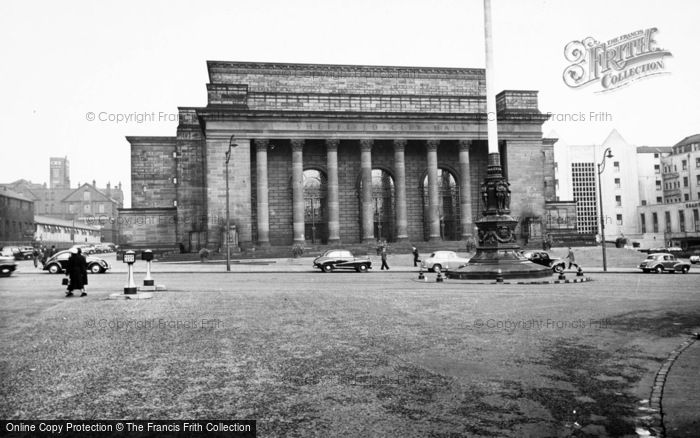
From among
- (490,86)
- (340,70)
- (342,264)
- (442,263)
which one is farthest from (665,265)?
(340,70)

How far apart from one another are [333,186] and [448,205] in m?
13.4

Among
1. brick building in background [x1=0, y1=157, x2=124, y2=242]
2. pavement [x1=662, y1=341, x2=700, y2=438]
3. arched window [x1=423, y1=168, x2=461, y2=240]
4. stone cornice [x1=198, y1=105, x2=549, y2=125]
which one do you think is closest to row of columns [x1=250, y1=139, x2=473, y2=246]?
stone cornice [x1=198, y1=105, x2=549, y2=125]

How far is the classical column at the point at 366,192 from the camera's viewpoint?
48.5m

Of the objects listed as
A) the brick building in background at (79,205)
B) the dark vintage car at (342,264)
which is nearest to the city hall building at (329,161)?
the dark vintage car at (342,264)

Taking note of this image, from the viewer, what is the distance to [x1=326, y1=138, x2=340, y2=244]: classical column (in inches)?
1906

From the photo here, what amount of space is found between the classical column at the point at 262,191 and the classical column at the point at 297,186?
2.48 meters

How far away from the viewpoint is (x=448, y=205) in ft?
181

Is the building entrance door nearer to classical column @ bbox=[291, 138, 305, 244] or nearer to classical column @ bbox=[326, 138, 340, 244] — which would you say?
classical column @ bbox=[326, 138, 340, 244]

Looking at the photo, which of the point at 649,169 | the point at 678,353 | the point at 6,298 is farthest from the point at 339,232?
the point at 649,169

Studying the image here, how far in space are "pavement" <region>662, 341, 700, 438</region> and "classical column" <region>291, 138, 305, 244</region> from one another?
41490 mm

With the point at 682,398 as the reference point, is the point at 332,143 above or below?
Result: above

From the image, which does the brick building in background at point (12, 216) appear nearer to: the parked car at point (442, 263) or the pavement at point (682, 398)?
the parked car at point (442, 263)

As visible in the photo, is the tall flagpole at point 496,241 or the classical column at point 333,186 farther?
the classical column at point 333,186

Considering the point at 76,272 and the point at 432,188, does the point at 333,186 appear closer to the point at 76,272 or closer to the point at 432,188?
the point at 432,188
